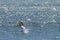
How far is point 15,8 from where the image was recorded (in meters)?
29.2

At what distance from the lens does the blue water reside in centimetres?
1911

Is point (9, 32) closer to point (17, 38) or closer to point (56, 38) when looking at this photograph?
point (17, 38)

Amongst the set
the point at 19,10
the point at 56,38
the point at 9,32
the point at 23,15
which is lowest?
the point at 56,38

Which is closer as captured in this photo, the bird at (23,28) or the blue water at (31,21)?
the blue water at (31,21)

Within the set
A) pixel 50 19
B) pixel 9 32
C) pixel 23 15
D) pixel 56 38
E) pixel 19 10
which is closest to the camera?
pixel 56 38

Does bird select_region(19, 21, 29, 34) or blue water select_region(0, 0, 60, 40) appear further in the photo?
bird select_region(19, 21, 29, 34)

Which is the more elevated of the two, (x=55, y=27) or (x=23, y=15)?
(x=23, y=15)

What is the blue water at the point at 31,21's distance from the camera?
19109 mm

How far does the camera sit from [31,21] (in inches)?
906

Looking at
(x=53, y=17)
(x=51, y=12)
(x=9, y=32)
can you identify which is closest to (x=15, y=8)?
(x=51, y=12)

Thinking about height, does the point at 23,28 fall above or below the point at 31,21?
below

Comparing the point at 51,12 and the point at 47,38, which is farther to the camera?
the point at 51,12

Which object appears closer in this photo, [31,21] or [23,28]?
[23,28]

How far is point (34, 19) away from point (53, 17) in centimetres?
144
